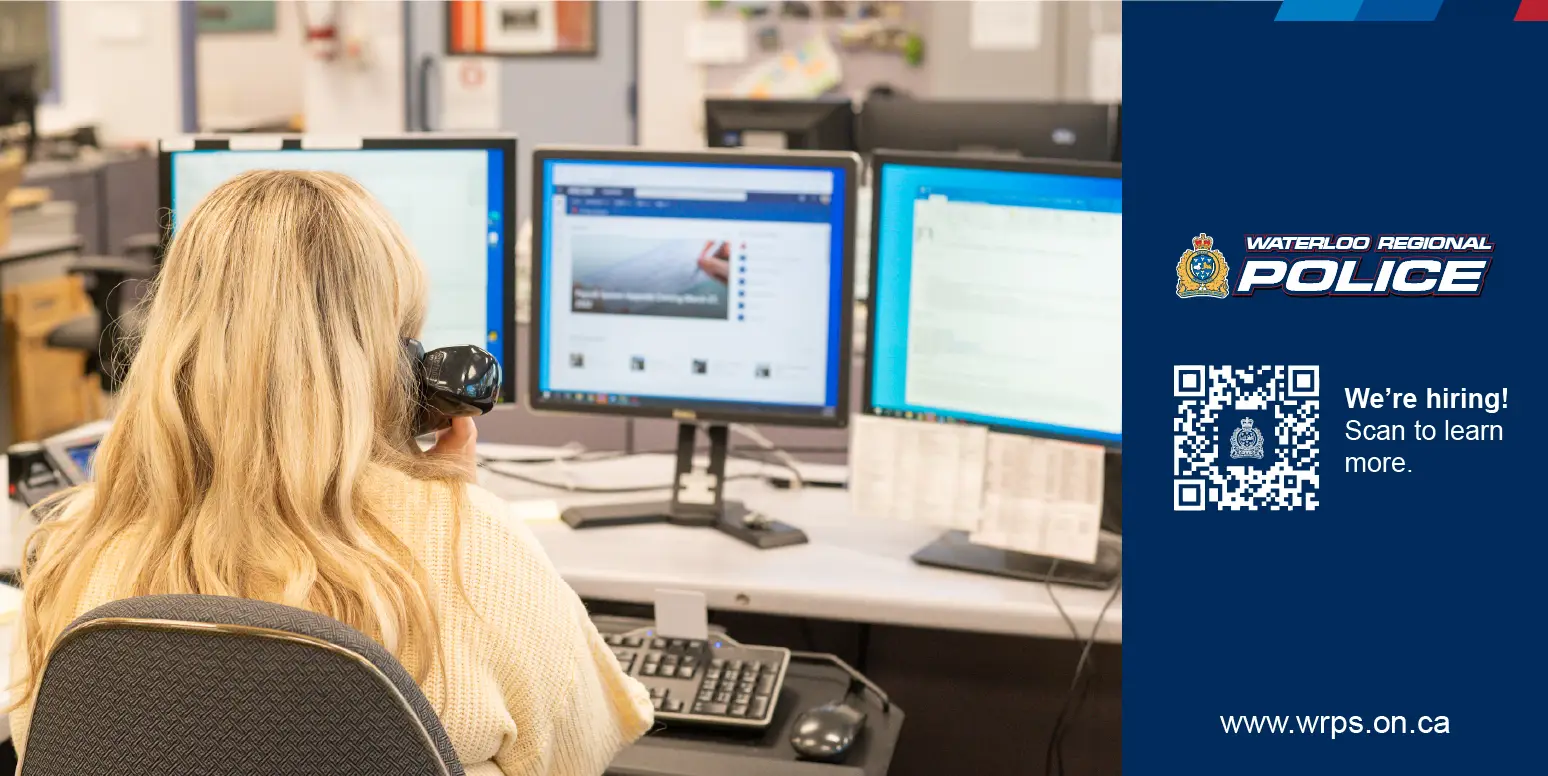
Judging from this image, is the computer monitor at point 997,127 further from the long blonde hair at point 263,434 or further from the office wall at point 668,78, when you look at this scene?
the office wall at point 668,78

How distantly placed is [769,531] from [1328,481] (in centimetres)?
79

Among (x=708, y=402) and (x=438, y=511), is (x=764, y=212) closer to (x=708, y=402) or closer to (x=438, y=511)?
(x=708, y=402)

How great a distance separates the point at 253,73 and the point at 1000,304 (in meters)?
7.02

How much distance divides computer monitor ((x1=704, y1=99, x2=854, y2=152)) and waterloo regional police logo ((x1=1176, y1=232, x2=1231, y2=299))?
163 cm

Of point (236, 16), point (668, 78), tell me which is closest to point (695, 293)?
point (668, 78)

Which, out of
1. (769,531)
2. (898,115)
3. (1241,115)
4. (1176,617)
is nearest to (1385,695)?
(1176,617)

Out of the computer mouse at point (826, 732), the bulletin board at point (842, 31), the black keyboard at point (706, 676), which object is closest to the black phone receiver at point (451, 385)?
the black keyboard at point (706, 676)

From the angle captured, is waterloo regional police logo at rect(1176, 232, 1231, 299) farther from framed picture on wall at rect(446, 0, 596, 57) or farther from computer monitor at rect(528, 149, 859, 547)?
framed picture on wall at rect(446, 0, 596, 57)

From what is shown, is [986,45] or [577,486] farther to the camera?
[986,45]

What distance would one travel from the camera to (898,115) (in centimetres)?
295

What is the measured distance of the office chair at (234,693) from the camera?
91cm

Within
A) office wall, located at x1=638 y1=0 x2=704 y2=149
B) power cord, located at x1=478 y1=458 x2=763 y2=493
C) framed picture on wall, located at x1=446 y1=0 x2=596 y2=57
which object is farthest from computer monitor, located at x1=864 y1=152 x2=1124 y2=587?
framed picture on wall, located at x1=446 y1=0 x2=596 y2=57

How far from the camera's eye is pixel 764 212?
2020 mm

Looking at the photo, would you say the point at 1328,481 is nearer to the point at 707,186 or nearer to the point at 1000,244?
the point at 1000,244
